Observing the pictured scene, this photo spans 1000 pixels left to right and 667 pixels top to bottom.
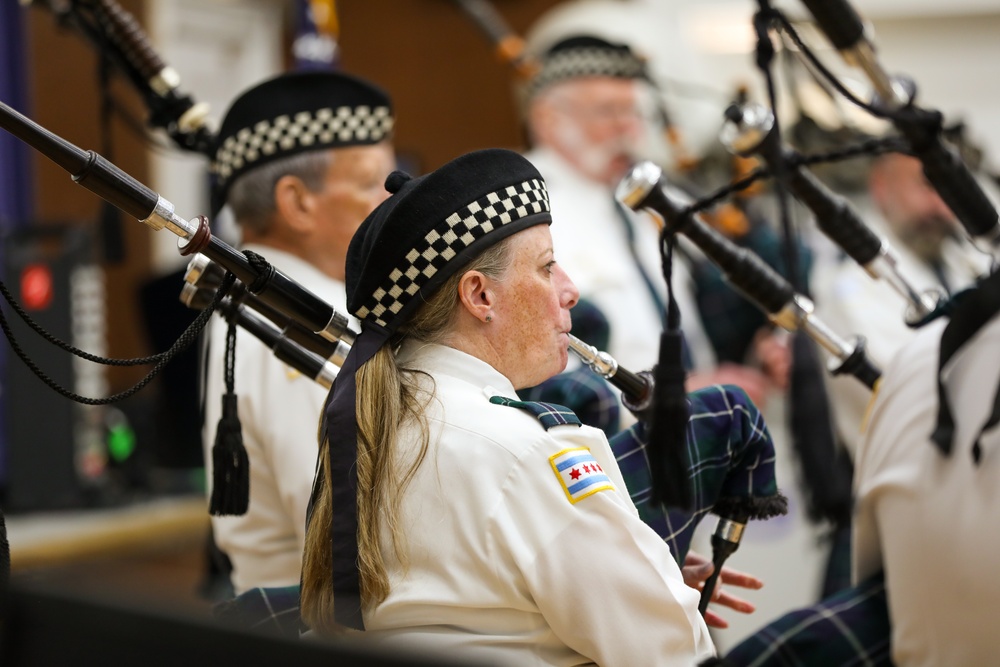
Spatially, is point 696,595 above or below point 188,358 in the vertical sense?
above

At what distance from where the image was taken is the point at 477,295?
5.09 feet

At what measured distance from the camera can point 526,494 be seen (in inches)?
55.6

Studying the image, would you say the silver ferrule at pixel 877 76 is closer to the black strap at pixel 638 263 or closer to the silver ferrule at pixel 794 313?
the silver ferrule at pixel 794 313

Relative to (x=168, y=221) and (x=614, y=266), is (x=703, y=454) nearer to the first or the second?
(x=168, y=221)

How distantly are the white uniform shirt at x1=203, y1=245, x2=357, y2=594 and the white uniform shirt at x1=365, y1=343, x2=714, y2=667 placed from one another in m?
0.65

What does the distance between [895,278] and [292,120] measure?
43.1 inches

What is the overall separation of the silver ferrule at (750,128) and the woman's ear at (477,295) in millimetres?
607

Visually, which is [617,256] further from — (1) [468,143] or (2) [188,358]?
(1) [468,143]

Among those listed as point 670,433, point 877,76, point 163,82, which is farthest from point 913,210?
point 670,433

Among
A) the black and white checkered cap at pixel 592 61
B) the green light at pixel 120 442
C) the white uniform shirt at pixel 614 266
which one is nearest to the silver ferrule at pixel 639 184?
the white uniform shirt at pixel 614 266

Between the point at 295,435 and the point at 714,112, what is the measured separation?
4.06 meters

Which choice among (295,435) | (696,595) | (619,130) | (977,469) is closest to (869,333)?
(619,130)

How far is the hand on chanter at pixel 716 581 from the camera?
68.9 inches

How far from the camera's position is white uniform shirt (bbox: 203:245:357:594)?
2.10 m
